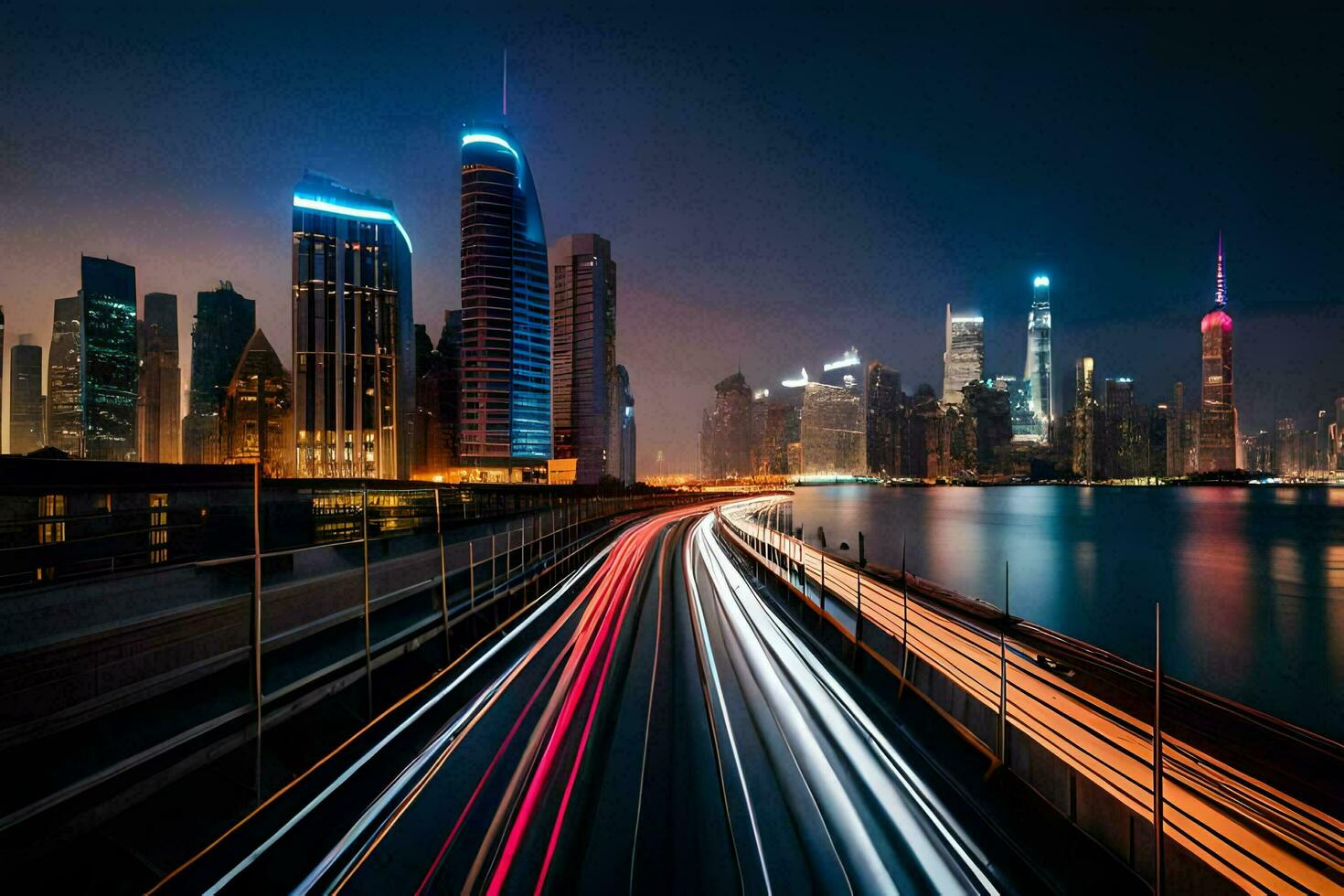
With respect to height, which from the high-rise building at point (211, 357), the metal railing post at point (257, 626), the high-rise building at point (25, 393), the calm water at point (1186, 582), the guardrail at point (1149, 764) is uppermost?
the high-rise building at point (211, 357)

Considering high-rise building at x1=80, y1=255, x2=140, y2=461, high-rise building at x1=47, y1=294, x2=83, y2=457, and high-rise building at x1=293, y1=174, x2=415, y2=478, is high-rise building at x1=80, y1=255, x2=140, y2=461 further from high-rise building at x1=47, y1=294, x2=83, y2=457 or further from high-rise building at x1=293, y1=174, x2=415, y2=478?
high-rise building at x1=293, y1=174, x2=415, y2=478

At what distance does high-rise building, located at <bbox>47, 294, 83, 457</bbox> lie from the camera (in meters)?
42.8

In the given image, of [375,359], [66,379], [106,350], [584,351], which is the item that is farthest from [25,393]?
[584,351]

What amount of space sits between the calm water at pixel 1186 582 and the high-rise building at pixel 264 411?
→ 91.4m

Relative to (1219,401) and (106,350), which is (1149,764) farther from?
(1219,401)

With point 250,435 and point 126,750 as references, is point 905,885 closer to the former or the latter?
point 126,750

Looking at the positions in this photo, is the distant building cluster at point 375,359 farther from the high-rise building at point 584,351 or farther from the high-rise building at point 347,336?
the high-rise building at point 584,351

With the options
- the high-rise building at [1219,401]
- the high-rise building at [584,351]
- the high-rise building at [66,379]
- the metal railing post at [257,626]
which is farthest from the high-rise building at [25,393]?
the high-rise building at [1219,401]

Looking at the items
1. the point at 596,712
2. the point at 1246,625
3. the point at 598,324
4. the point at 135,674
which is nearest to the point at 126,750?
the point at 135,674

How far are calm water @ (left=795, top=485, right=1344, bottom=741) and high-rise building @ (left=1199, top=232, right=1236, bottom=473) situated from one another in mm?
135992

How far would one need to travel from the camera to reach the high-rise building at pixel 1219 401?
7490 inches

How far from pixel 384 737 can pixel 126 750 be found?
2.25m

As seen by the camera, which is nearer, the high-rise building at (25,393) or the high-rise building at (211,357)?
the high-rise building at (25,393)

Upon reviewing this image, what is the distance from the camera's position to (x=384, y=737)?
6.02 metres
